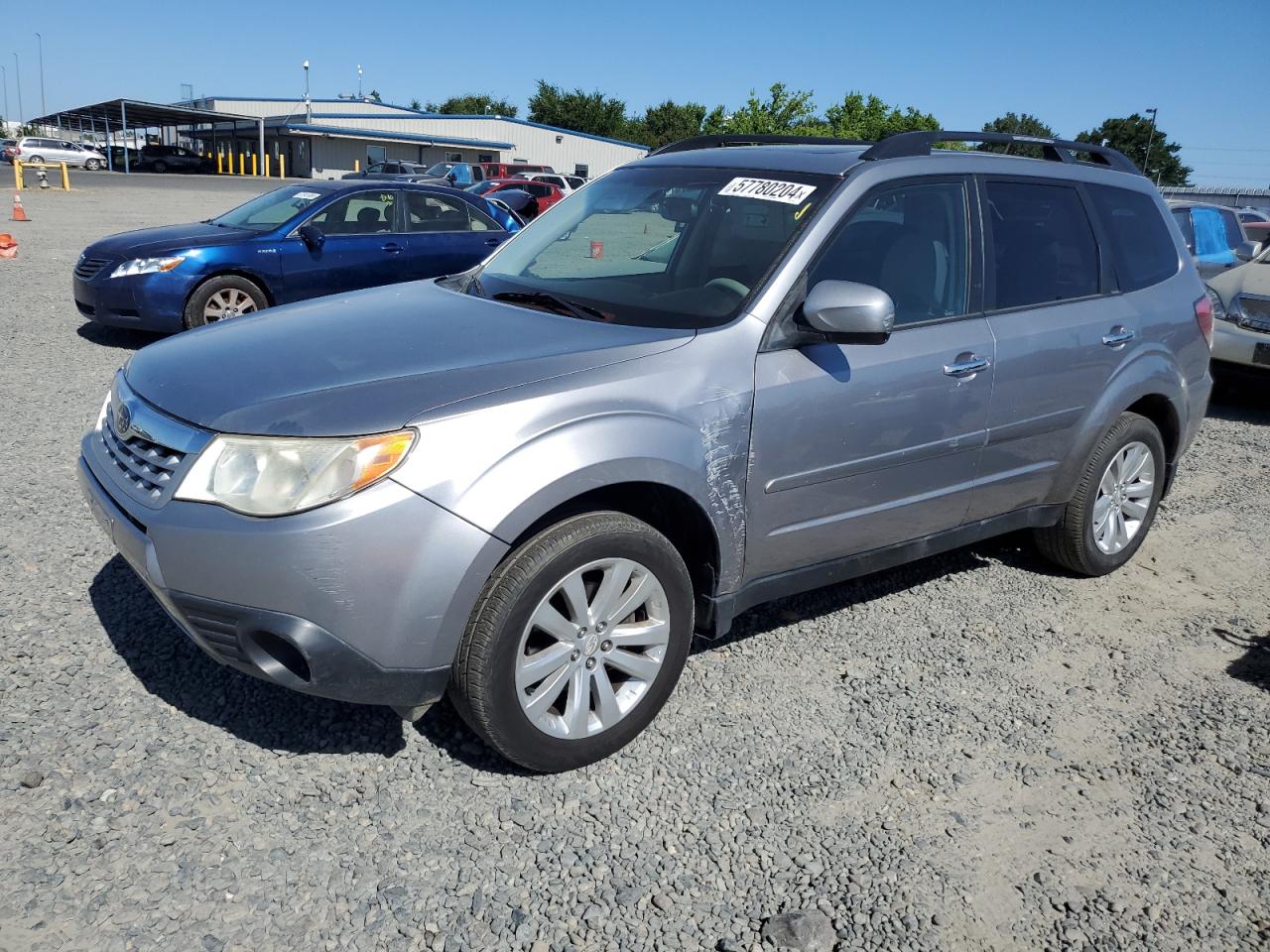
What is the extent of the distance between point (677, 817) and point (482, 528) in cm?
104

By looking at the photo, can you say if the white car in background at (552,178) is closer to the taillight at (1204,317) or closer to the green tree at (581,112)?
the taillight at (1204,317)

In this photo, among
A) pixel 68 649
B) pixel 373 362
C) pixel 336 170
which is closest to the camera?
pixel 373 362

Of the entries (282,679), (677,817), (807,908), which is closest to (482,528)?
(282,679)

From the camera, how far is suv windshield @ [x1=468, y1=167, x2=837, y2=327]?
3.59 m

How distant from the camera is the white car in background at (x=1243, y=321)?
8.57m

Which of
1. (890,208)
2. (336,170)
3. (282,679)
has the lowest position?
(336,170)

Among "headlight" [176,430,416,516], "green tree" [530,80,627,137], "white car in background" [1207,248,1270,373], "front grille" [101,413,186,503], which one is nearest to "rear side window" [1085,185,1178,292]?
"headlight" [176,430,416,516]

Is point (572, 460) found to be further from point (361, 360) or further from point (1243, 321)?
point (1243, 321)

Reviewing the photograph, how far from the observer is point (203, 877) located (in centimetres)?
265

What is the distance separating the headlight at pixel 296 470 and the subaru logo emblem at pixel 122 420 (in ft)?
2.03

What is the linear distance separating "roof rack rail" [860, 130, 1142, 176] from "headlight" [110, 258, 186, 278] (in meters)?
6.87

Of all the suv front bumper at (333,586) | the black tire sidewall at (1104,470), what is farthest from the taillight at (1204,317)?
the suv front bumper at (333,586)

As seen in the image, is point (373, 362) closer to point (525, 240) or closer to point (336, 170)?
point (525, 240)

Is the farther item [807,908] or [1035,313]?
[1035,313]
